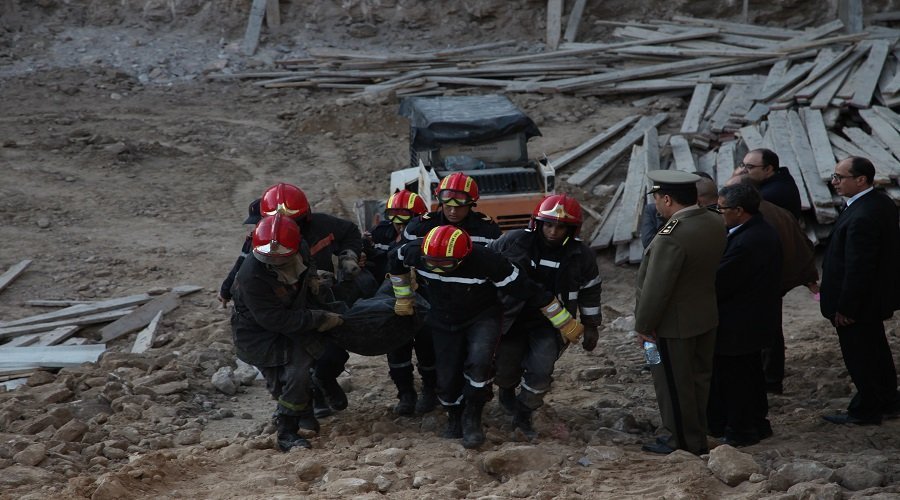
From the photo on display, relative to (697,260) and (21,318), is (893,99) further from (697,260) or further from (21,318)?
(21,318)

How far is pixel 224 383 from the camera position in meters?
8.35

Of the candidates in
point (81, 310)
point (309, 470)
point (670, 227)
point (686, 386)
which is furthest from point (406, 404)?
point (81, 310)

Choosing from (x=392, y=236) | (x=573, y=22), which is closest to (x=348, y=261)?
(x=392, y=236)

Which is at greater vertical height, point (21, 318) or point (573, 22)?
point (573, 22)

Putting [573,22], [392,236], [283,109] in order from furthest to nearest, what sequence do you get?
1. [573,22]
2. [283,109]
3. [392,236]

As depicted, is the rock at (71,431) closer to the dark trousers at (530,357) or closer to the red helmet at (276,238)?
the red helmet at (276,238)

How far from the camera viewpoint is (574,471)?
574cm

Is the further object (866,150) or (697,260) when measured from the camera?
(866,150)

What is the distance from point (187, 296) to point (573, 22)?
1368 centimetres

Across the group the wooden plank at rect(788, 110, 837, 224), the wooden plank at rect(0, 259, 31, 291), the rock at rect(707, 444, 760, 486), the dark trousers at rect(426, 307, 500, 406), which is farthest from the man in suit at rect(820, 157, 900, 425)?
the wooden plank at rect(0, 259, 31, 291)

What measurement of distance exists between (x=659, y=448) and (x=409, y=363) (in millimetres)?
2040

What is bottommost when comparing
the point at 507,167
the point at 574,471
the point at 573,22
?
the point at 574,471

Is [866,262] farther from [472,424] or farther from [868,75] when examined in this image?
[868,75]

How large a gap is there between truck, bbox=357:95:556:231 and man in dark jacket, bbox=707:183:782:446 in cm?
497
